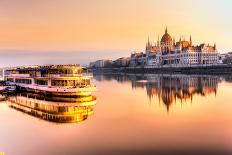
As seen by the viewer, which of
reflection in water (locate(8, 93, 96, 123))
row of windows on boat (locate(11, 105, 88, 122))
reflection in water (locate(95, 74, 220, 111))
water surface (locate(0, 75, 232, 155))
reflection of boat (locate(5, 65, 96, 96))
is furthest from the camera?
reflection in water (locate(95, 74, 220, 111))

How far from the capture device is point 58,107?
3491 cm

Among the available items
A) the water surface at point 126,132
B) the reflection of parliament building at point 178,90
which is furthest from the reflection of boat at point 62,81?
the reflection of parliament building at point 178,90

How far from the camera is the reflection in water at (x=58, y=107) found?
29312mm

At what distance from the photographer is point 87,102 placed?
3822 centimetres

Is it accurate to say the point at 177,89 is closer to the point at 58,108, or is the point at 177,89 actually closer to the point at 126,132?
the point at 58,108

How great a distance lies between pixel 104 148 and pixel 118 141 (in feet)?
5.70

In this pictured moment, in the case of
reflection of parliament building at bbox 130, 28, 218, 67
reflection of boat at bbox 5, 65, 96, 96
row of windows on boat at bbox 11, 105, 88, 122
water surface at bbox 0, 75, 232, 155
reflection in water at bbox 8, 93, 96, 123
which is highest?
reflection of parliament building at bbox 130, 28, 218, 67

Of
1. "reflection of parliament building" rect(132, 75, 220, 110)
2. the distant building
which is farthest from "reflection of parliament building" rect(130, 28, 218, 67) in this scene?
"reflection of parliament building" rect(132, 75, 220, 110)

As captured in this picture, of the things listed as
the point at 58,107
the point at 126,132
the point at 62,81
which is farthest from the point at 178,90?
the point at 126,132

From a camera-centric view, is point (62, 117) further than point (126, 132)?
Yes

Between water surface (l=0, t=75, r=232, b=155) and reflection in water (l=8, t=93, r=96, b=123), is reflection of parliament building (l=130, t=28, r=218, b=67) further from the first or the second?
water surface (l=0, t=75, r=232, b=155)

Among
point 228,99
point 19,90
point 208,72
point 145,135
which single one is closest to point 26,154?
point 145,135

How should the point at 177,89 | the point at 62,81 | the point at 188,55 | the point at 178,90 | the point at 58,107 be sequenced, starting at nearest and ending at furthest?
the point at 58,107
the point at 62,81
the point at 178,90
the point at 177,89
the point at 188,55

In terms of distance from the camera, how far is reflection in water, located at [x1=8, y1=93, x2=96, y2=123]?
2931cm
